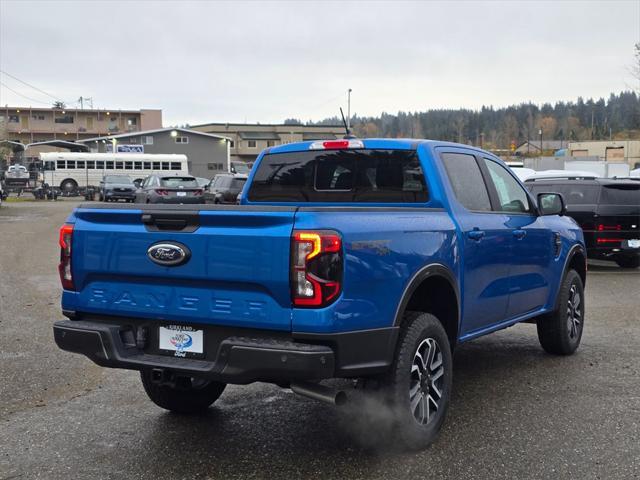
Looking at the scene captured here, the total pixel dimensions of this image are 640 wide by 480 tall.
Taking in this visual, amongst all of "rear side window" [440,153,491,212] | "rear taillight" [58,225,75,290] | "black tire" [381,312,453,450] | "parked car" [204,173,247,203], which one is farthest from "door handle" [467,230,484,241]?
"parked car" [204,173,247,203]

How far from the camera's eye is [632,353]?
22.9ft

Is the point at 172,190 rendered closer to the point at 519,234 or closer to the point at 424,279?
the point at 519,234

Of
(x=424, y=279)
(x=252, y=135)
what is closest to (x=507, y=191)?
(x=424, y=279)

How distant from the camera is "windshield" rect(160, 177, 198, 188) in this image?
28219mm

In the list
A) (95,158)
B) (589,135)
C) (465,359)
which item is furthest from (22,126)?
(589,135)

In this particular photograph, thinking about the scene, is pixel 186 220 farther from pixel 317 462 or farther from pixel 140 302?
pixel 317 462

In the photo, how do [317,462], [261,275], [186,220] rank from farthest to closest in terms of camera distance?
[317,462] < [186,220] < [261,275]

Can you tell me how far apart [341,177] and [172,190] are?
75.1ft

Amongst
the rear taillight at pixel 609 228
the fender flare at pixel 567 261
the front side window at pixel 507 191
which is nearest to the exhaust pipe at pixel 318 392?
the front side window at pixel 507 191

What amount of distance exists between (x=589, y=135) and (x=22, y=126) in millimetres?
121612

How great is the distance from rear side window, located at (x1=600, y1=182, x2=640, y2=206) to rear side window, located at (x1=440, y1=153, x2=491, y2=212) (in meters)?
8.78

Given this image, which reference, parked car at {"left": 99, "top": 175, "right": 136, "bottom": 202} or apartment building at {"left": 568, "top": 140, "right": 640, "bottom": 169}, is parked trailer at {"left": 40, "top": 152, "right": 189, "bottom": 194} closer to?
parked car at {"left": 99, "top": 175, "right": 136, "bottom": 202}

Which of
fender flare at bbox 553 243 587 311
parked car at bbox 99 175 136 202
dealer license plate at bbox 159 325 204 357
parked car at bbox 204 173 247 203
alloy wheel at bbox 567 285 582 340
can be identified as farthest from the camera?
parked car at bbox 99 175 136 202

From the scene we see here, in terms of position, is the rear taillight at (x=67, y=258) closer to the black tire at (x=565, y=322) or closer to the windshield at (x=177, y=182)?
the black tire at (x=565, y=322)
